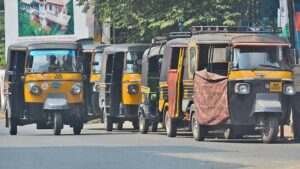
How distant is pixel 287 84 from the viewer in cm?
2364

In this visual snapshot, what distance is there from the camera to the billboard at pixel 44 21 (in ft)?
214

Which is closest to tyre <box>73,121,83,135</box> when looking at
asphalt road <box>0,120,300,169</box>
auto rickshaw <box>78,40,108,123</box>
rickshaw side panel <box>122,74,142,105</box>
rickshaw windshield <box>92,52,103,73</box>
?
rickshaw side panel <box>122,74,142,105</box>

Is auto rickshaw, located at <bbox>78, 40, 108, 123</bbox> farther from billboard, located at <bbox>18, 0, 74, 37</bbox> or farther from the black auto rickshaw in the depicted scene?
billboard, located at <bbox>18, 0, 74, 37</bbox>

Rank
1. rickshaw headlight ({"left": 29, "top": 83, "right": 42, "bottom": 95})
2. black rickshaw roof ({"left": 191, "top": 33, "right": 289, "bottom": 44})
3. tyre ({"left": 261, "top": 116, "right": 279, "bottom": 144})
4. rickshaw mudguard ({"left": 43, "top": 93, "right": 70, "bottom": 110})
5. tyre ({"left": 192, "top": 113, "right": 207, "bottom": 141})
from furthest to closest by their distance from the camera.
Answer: rickshaw headlight ({"left": 29, "top": 83, "right": 42, "bottom": 95}), rickshaw mudguard ({"left": 43, "top": 93, "right": 70, "bottom": 110}), tyre ({"left": 192, "top": 113, "right": 207, "bottom": 141}), black rickshaw roof ({"left": 191, "top": 33, "right": 289, "bottom": 44}), tyre ({"left": 261, "top": 116, "right": 279, "bottom": 144})

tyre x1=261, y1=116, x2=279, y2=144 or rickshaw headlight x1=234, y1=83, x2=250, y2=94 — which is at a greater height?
rickshaw headlight x1=234, y1=83, x2=250, y2=94

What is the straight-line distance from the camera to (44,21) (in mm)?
65875

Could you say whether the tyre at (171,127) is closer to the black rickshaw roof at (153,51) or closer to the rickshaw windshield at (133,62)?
the black rickshaw roof at (153,51)

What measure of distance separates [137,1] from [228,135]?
406 inches

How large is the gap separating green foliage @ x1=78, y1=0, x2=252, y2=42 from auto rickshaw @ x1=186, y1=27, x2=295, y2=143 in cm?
773

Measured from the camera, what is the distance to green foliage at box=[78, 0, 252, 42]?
32.9 metres

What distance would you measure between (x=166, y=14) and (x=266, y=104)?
10.8m

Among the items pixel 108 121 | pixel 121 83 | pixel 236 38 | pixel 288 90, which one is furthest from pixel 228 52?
pixel 108 121

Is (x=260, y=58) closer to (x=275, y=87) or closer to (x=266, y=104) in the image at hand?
(x=275, y=87)

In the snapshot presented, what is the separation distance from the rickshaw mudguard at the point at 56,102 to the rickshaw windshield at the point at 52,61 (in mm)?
761
